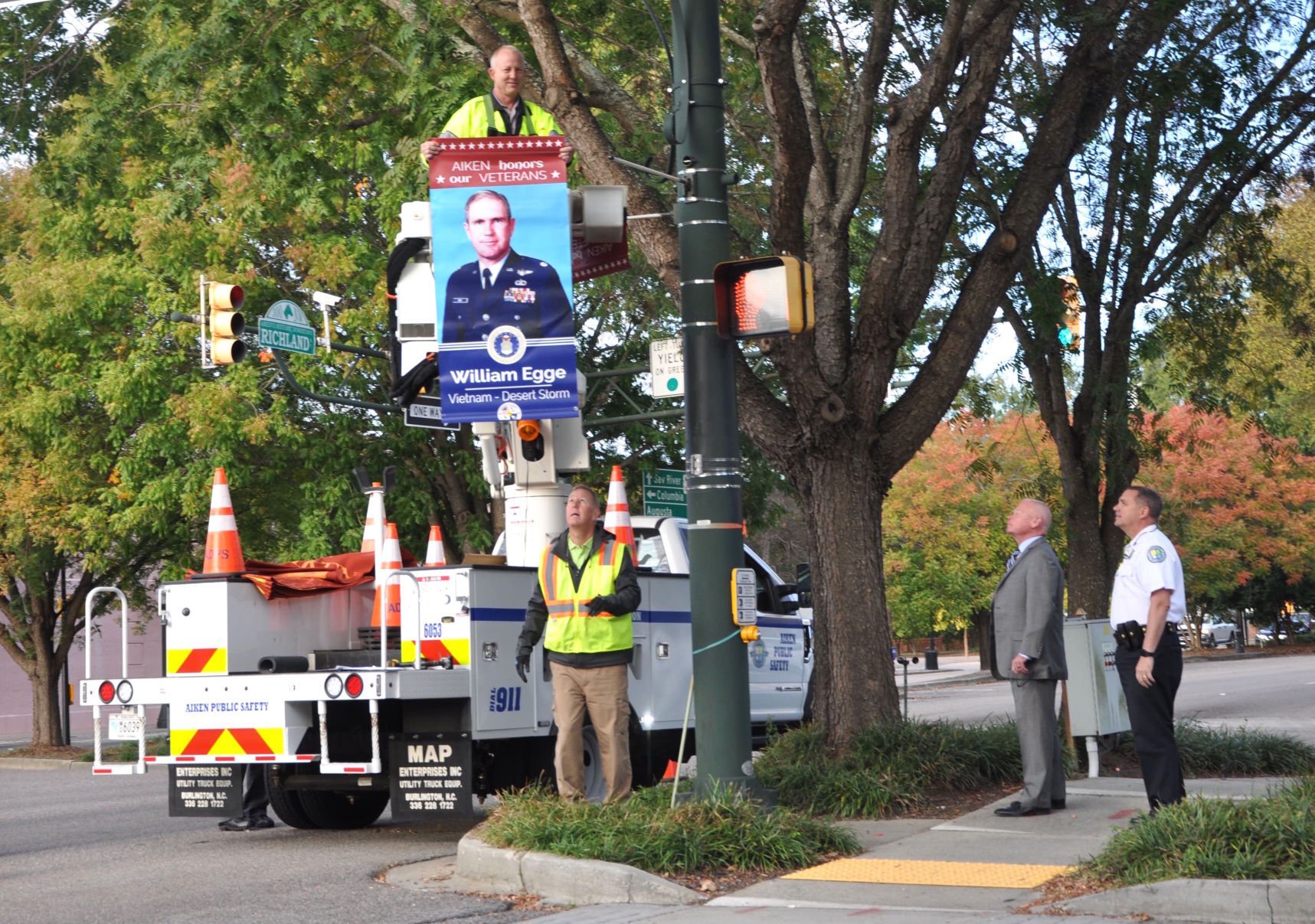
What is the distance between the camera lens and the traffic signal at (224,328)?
15.8 meters

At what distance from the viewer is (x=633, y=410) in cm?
2439

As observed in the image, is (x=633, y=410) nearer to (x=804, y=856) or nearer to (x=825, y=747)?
(x=825, y=747)

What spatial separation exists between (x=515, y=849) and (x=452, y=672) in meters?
1.47

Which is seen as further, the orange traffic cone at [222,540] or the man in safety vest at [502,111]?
the orange traffic cone at [222,540]

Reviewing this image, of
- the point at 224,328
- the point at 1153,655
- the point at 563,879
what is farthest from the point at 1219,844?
the point at 224,328

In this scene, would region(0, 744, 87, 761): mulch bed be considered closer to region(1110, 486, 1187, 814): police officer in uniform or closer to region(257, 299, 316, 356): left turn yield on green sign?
region(257, 299, 316, 356): left turn yield on green sign

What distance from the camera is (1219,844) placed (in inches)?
268

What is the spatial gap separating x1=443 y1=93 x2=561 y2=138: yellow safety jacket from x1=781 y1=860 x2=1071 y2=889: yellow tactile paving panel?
4.70 meters

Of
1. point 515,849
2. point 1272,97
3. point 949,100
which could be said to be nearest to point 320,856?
point 515,849

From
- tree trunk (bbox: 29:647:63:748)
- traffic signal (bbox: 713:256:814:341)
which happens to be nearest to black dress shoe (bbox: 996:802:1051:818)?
traffic signal (bbox: 713:256:814:341)

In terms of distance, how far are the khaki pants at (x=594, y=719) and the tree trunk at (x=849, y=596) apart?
2055 millimetres

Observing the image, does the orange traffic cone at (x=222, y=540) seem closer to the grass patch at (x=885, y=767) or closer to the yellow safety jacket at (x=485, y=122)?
the yellow safety jacket at (x=485, y=122)

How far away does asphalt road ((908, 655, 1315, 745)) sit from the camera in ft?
65.2

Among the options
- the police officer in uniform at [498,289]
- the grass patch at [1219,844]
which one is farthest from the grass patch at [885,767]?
the police officer in uniform at [498,289]
